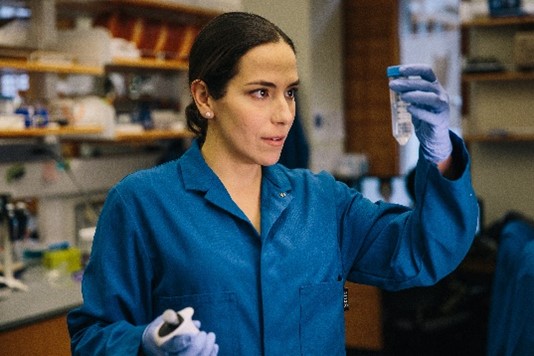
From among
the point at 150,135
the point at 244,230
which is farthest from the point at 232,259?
the point at 150,135

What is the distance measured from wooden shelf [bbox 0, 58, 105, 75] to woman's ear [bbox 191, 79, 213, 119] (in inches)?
79.8

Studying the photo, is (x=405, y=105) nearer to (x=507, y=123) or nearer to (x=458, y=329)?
(x=458, y=329)

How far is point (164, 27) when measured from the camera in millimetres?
4395

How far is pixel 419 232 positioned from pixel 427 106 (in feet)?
0.82

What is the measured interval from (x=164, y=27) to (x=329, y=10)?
1.47m

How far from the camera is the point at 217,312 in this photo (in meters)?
1.34

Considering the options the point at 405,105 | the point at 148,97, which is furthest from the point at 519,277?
the point at 148,97

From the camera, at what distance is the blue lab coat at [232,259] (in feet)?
4.43

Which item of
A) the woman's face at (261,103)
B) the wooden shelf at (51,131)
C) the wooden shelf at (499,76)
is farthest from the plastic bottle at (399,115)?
the wooden shelf at (499,76)

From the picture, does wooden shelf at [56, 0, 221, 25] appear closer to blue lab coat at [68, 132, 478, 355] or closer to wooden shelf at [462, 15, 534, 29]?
wooden shelf at [462, 15, 534, 29]

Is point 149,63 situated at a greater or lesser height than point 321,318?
greater

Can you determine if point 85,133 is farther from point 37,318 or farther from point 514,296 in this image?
point 514,296

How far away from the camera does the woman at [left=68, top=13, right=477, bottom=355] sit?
1.35 meters

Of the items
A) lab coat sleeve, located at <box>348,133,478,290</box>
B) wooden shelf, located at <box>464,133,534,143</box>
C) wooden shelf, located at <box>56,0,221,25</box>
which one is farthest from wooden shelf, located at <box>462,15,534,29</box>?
lab coat sleeve, located at <box>348,133,478,290</box>
